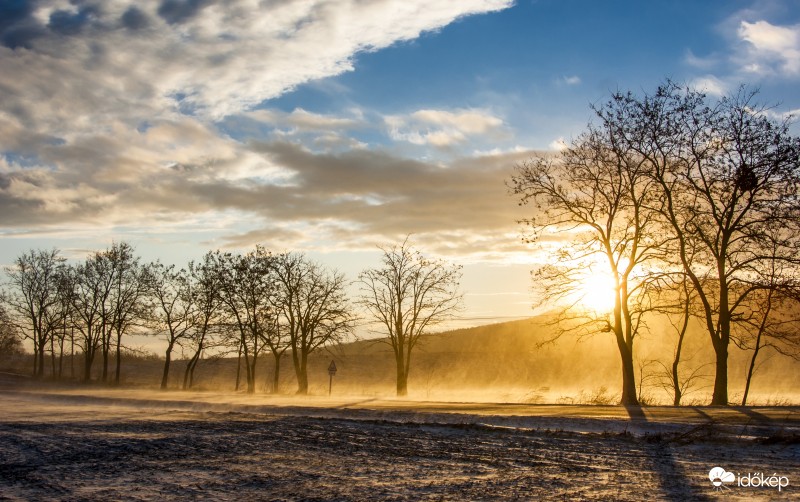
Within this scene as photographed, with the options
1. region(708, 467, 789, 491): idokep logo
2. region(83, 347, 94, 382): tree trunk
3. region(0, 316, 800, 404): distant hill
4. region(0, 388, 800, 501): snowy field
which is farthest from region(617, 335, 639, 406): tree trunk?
region(83, 347, 94, 382): tree trunk

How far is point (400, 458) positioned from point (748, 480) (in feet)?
17.5

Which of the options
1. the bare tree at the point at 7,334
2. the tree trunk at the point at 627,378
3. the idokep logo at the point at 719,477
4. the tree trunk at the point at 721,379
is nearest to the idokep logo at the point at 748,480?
the idokep logo at the point at 719,477

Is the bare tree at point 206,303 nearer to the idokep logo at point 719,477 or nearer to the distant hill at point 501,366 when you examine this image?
the distant hill at point 501,366

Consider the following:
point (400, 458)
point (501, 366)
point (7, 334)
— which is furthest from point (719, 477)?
point (7, 334)

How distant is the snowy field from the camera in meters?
8.26

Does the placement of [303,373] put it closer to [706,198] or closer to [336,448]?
[706,198]

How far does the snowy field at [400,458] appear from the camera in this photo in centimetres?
826

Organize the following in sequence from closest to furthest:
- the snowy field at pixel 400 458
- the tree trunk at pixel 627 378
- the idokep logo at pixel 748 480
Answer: the snowy field at pixel 400 458 → the idokep logo at pixel 748 480 → the tree trunk at pixel 627 378

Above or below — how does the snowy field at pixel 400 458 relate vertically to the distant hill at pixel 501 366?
above

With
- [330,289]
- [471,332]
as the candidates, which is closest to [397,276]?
[330,289]

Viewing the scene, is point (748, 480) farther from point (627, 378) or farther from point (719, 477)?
point (627, 378)

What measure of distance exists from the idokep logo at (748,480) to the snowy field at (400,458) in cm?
9

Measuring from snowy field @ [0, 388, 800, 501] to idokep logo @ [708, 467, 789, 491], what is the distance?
0.09m

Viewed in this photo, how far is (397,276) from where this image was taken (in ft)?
163
